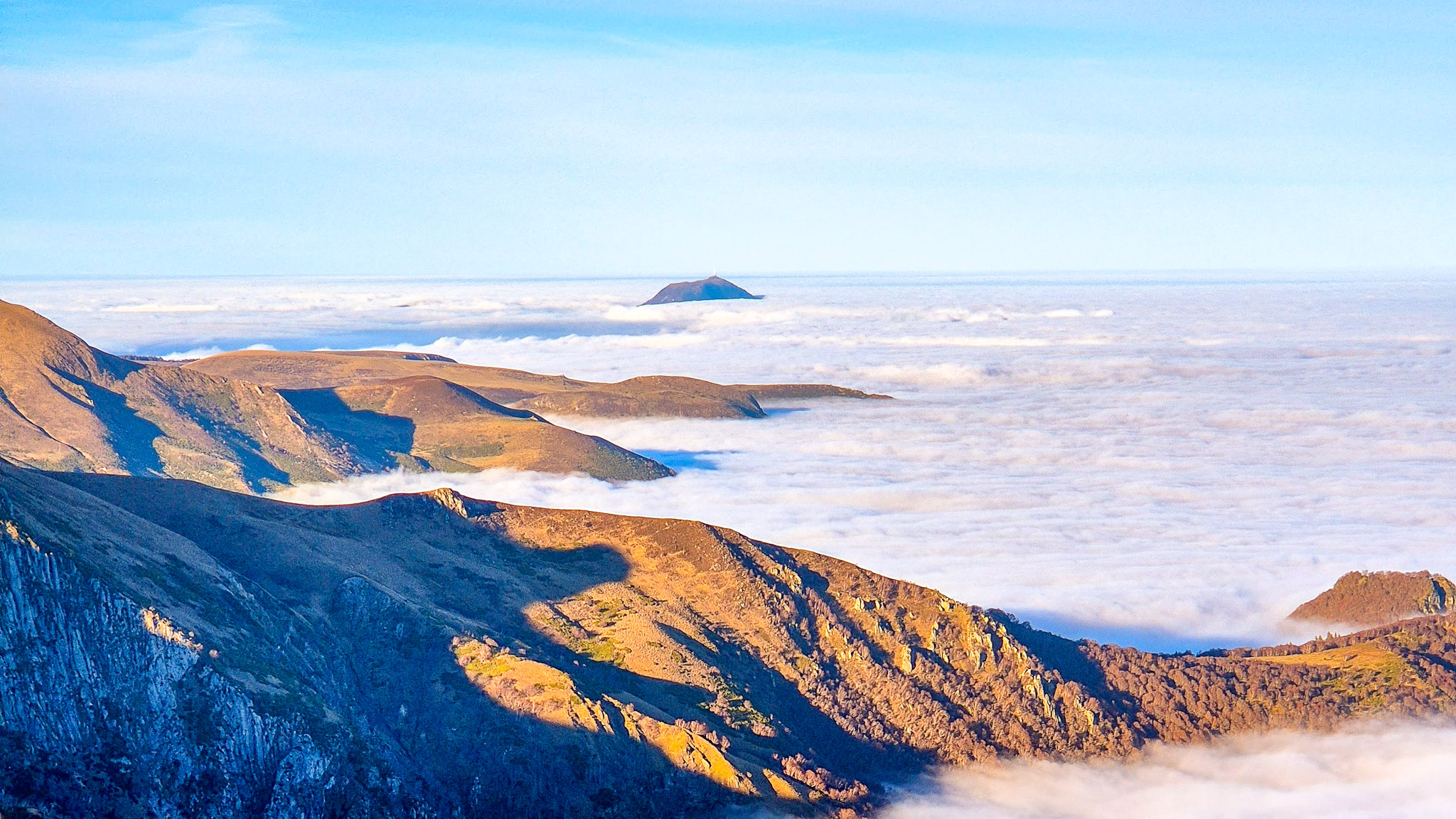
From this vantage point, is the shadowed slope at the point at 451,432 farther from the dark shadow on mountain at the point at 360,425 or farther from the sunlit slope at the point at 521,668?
the sunlit slope at the point at 521,668

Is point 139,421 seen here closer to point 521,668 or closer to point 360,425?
point 360,425

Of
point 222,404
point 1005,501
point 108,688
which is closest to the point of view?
point 108,688

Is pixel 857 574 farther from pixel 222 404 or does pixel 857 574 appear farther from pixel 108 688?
pixel 222 404

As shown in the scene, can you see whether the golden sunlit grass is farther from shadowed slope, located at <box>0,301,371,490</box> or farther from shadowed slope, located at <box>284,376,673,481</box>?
shadowed slope, located at <box>0,301,371,490</box>

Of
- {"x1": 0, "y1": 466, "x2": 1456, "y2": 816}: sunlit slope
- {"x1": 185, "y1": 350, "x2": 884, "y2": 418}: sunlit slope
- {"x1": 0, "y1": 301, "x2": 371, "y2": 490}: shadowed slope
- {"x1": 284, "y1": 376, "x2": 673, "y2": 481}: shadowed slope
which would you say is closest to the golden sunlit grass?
{"x1": 0, "y1": 466, "x2": 1456, "y2": 816}: sunlit slope

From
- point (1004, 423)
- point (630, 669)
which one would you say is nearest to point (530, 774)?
point (630, 669)

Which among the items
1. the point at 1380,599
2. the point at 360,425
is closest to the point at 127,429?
the point at 360,425
